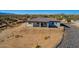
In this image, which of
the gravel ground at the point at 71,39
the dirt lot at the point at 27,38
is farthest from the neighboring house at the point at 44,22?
the gravel ground at the point at 71,39

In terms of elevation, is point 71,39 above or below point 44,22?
below

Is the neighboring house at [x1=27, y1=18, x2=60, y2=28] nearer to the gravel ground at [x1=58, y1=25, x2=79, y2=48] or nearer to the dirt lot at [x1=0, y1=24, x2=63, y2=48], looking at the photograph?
Answer: the dirt lot at [x1=0, y1=24, x2=63, y2=48]

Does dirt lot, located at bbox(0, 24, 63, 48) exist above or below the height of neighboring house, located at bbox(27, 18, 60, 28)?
below

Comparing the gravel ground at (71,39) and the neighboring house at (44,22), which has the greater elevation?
the neighboring house at (44,22)

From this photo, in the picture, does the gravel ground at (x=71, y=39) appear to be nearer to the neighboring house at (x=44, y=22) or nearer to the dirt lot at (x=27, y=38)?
the dirt lot at (x=27, y=38)

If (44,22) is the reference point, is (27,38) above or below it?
below

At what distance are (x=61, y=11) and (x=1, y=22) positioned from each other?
2.49ft

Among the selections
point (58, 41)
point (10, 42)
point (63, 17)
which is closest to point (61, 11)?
point (63, 17)

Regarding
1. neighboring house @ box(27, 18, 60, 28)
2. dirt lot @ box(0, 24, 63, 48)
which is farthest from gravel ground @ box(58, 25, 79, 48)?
neighboring house @ box(27, 18, 60, 28)

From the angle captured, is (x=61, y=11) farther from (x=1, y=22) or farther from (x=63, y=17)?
(x=1, y=22)

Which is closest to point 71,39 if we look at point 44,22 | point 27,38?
point 44,22

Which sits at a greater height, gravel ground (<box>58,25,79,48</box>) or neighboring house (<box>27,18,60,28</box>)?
neighboring house (<box>27,18,60,28</box>)

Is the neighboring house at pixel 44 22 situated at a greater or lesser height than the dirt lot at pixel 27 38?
greater

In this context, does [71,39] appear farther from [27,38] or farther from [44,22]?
[27,38]
